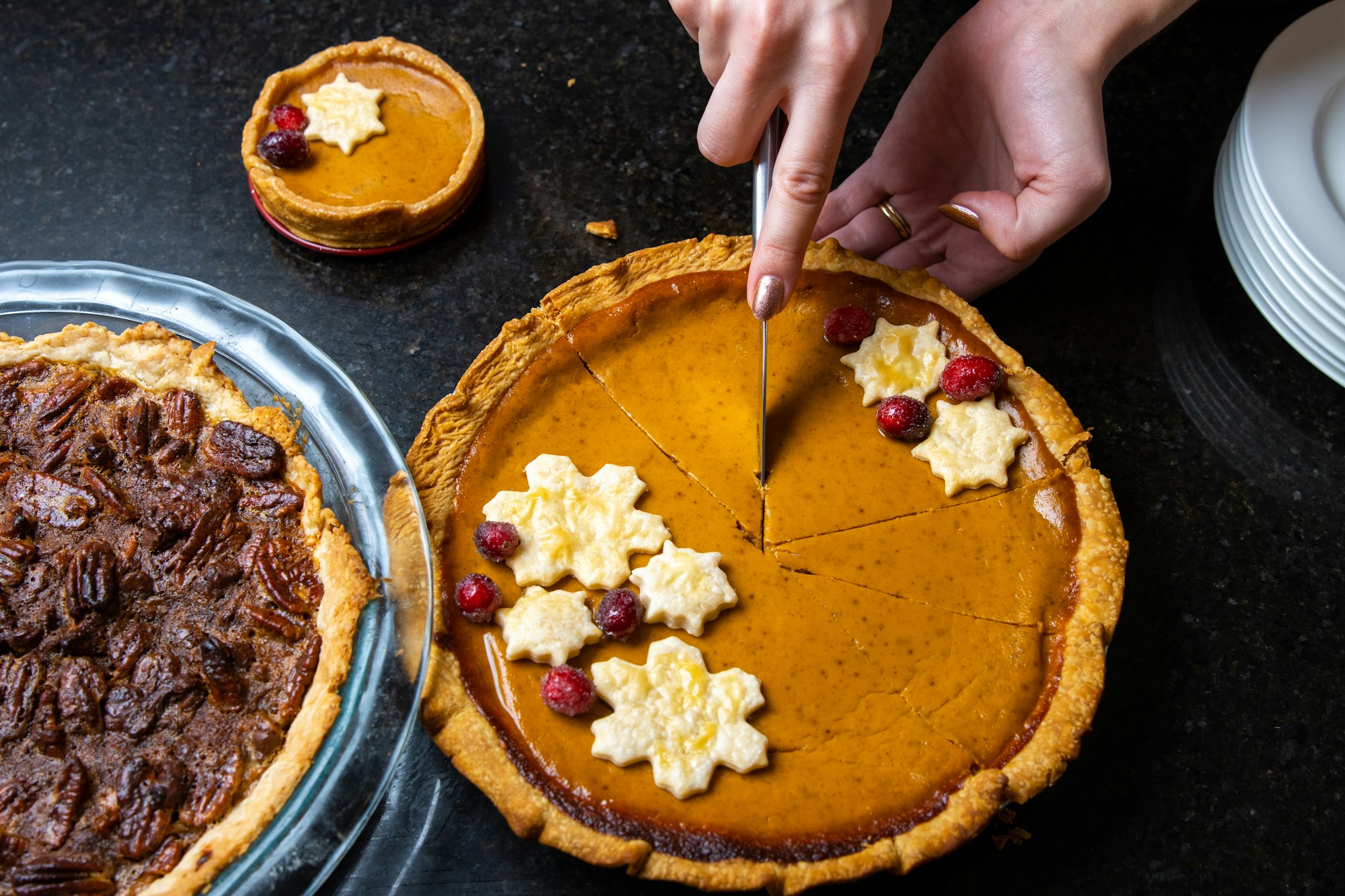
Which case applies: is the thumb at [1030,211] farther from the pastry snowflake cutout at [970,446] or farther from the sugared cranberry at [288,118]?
the sugared cranberry at [288,118]

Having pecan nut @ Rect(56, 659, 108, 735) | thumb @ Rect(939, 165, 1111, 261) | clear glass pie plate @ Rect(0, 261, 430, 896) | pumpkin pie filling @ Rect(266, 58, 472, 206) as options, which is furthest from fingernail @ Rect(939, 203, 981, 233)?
pecan nut @ Rect(56, 659, 108, 735)

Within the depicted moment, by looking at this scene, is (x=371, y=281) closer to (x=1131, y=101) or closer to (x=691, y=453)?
(x=691, y=453)

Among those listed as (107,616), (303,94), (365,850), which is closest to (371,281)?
(303,94)

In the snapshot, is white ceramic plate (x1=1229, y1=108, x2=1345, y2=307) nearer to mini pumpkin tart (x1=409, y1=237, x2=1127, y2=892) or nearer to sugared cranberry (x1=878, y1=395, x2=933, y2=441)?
mini pumpkin tart (x1=409, y1=237, x2=1127, y2=892)

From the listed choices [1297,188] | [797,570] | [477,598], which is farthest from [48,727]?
[1297,188]

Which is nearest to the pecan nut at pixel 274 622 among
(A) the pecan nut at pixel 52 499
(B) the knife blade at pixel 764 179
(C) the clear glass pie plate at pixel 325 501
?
(C) the clear glass pie plate at pixel 325 501

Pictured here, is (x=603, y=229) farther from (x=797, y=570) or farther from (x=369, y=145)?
(x=797, y=570)
